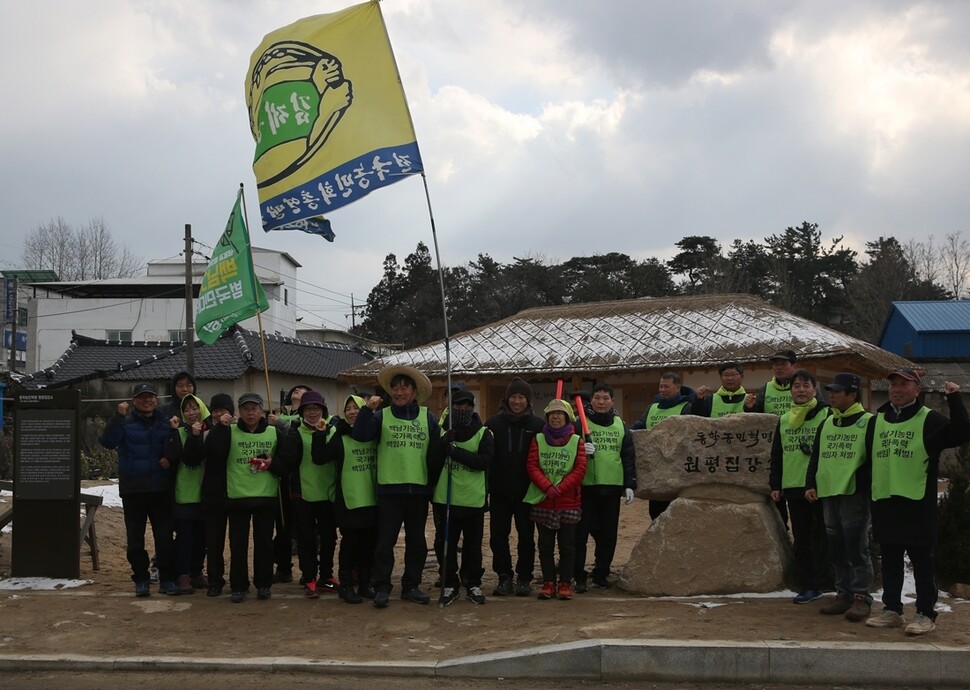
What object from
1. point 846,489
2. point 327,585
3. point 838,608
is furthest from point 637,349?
point 846,489

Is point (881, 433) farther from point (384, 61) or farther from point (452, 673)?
point (384, 61)

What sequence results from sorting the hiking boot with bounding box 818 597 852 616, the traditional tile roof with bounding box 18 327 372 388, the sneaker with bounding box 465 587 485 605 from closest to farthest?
the hiking boot with bounding box 818 597 852 616
the sneaker with bounding box 465 587 485 605
the traditional tile roof with bounding box 18 327 372 388

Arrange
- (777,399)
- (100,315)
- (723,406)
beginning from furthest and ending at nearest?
(100,315), (723,406), (777,399)

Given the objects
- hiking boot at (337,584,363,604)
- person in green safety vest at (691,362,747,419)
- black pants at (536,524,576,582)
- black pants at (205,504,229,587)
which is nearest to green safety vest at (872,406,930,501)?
black pants at (536,524,576,582)

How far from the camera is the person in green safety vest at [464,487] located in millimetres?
7094

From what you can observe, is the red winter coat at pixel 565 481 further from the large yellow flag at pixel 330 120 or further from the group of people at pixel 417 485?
the large yellow flag at pixel 330 120

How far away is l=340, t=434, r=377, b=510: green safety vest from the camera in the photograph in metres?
7.14

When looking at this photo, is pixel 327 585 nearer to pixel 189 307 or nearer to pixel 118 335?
pixel 189 307

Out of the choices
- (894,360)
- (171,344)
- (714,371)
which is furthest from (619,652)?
(171,344)

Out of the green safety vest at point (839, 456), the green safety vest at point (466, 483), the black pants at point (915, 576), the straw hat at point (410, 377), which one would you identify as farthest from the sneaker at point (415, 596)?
the black pants at point (915, 576)

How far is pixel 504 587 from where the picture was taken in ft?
24.6

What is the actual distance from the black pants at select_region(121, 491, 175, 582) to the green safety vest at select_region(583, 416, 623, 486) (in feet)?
11.4

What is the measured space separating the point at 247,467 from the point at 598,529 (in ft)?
9.68

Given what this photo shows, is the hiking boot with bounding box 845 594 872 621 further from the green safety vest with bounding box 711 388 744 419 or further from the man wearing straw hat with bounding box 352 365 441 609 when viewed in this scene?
the man wearing straw hat with bounding box 352 365 441 609
